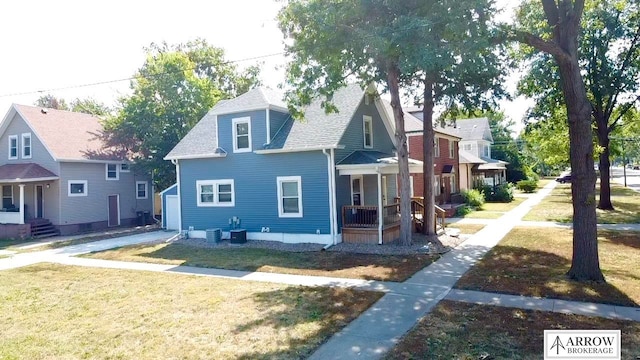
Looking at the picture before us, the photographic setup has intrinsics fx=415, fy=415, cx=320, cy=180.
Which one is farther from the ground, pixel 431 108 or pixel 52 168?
pixel 431 108

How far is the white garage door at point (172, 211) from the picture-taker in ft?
78.2

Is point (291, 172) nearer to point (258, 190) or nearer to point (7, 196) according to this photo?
point (258, 190)

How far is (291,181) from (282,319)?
9.49 meters

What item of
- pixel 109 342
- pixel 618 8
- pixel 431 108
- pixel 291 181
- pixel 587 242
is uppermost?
pixel 618 8

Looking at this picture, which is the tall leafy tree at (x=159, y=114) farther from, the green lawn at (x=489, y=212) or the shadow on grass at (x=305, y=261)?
the green lawn at (x=489, y=212)

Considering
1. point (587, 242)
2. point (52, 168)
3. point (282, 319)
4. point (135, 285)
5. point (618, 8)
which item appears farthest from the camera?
point (52, 168)

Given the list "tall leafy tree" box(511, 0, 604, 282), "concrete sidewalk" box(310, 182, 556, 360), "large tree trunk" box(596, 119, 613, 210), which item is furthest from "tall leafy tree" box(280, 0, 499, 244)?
"large tree trunk" box(596, 119, 613, 210)

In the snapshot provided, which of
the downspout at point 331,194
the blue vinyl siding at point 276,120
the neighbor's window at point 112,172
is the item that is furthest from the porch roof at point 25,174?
the downspout at point 331,194

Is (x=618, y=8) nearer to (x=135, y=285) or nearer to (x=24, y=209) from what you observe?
(x=135, y=285)

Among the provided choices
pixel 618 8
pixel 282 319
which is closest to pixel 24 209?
pixel 282 319

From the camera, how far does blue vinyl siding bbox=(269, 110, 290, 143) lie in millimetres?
17875

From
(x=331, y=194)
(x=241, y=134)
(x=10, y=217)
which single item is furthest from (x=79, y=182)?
(x=331, y=194)

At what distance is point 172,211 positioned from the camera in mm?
23906

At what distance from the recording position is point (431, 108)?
17.4 metres
